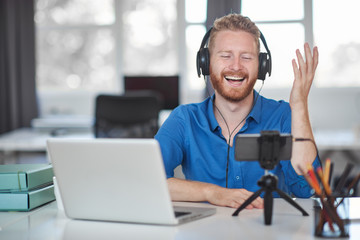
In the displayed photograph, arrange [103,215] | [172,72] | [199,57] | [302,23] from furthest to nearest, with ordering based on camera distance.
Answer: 1. [172,72]
2. [302,23]
3. [199,57]
4. [103,215]

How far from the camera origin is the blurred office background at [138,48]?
175 inches

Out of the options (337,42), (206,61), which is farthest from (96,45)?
(206,61)

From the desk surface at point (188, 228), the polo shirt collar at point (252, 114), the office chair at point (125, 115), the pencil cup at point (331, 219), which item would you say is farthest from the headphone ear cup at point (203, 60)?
the office chair at point (125, 115)

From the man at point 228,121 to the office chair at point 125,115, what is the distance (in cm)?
160

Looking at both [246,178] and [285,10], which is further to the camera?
[285,10]

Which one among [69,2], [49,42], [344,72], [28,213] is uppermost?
[69,2]

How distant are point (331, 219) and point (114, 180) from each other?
0.49 m

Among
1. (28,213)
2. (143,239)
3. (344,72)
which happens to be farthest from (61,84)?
(143,239)

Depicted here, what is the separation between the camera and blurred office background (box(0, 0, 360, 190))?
14.6 ft

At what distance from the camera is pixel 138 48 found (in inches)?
190

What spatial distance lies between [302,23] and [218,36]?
2.92 meters

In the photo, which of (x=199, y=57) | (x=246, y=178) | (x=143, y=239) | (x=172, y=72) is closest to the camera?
(x=143, y=239)

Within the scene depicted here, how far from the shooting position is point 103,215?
3.83 feet

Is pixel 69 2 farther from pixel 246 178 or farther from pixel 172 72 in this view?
pixel 246 178
